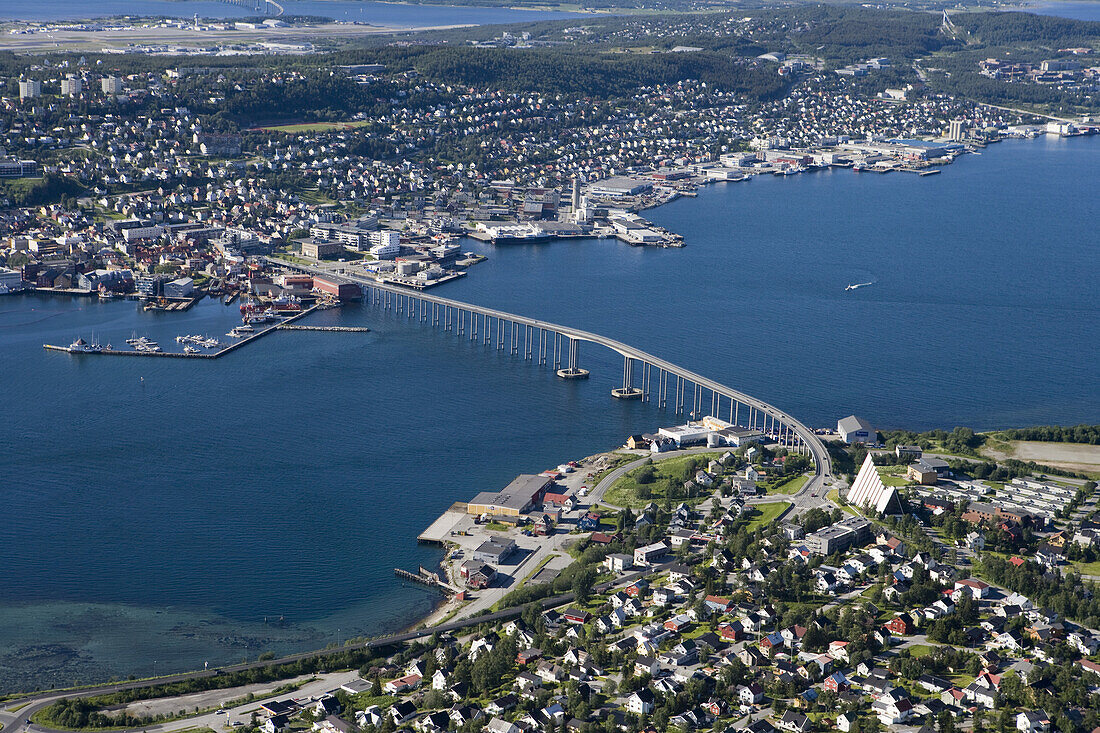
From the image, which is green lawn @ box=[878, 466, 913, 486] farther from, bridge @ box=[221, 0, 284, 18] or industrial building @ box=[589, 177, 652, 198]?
bridge @ box=[221, 0, 284, 18]

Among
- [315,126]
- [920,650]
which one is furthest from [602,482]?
[315,126]

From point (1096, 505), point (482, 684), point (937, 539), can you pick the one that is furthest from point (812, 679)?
point (1096, 505)

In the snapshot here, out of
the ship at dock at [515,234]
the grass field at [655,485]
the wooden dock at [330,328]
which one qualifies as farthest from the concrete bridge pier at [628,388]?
the ship at dock at [515,234]

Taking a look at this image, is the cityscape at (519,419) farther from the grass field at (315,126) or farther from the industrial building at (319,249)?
Result: the grass field at (315,126)

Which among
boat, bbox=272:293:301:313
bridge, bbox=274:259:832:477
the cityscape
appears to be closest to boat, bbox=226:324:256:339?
the cityscape

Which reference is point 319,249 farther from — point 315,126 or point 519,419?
point 315,126

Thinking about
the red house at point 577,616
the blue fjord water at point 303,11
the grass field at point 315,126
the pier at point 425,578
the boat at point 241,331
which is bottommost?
the boat at point 241,331
